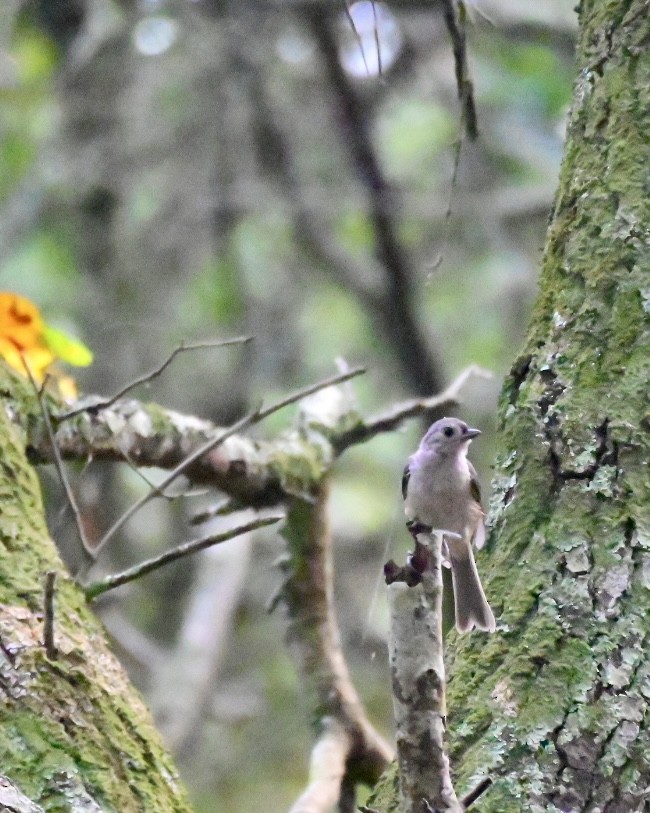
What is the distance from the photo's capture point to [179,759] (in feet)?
17.5

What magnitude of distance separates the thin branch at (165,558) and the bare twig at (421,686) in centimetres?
64

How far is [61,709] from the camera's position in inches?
76.5

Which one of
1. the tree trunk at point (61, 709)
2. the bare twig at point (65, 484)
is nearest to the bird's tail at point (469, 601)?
the tree trunk at point (61, 709)

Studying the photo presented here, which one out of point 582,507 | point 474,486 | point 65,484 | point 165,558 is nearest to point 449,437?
point 474,486

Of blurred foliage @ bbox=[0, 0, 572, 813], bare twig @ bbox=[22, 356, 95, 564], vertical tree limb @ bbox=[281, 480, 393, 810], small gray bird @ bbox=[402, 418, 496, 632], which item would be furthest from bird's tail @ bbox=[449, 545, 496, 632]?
blurred foliage @ bbox=[0, 0, 572, 813]

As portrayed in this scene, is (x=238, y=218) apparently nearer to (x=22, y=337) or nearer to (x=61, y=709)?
(x=22, y=337)

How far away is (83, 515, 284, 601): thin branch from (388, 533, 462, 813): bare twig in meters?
0.64

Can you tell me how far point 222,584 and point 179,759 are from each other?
2.58 ft

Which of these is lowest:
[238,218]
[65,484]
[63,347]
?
[65,484]

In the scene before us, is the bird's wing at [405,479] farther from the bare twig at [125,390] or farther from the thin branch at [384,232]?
the thin branch at [384,232]

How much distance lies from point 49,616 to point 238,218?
15.8 feet

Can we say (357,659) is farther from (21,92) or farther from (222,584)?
(21,92)

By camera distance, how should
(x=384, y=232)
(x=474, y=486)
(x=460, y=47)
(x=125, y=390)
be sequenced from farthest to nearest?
(x=384, y=232), (x=460, y=47), (x=125, y=390), (x=474, y=486)

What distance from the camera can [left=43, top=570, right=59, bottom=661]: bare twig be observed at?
1779 mm
